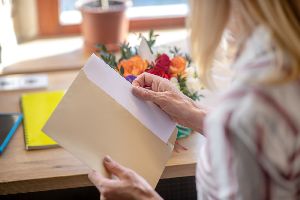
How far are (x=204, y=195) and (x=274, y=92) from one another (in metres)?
0.27

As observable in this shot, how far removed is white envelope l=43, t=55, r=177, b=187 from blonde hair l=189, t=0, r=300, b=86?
0.29 metres

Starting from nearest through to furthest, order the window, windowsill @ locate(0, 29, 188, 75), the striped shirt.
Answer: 1. the striped shirt
2. windowsill @ locate(0, 29, 188, 75)
3. the window

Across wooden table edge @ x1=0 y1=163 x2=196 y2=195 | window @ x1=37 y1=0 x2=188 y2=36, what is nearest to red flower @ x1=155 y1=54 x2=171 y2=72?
wooden table edge @ x1=0 y1=163 x2=196 y2=195

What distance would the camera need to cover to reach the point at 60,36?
194 centimetres

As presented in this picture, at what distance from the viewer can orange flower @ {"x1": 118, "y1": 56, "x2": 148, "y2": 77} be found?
125cm

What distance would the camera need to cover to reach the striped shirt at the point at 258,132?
A: 2.19ft

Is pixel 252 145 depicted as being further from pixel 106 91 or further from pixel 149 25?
pixel 149 25

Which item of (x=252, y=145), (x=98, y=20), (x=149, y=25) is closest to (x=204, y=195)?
(x=252, y=145)

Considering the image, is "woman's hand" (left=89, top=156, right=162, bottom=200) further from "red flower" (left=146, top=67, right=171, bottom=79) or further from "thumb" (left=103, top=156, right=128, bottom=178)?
"red flower" (left=146, top=67, right=171, bottom=79)

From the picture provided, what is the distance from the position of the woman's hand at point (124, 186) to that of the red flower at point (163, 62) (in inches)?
13.8

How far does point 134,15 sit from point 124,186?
114 centimetres

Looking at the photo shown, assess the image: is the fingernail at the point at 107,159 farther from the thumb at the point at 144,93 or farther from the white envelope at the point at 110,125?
the thumb at the point at 144,93

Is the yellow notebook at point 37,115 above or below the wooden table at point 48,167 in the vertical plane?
above

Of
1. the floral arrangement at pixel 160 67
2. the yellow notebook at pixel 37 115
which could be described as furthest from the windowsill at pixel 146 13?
the floral arrangement at pixel 160 67
